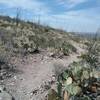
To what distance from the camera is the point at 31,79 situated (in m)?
9.07

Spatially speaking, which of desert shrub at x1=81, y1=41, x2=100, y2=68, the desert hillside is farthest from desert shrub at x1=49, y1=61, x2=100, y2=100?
desert shrub at x1=81, y1=41, x2=100, y2=68

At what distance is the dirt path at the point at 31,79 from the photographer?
776 centimetres

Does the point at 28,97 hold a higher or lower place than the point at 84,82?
lower

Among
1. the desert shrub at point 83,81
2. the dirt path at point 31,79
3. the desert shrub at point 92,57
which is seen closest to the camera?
the desert shrub at point 83,81

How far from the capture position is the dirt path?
25.5 feet

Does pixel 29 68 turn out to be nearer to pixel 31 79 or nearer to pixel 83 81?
pixel 31 79

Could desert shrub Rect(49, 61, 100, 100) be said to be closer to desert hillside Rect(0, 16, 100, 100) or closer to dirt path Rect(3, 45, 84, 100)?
desert hillside Rect(0, 16, 100, 100)

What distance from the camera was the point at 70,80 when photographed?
22.4 ft

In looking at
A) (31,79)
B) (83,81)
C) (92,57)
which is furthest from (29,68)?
(83,81)

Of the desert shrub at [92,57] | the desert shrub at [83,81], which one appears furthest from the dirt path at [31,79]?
the desert shrub at [92,57]

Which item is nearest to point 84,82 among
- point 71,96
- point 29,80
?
point 71,96

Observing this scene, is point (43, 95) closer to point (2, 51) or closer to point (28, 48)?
point (2, 51)

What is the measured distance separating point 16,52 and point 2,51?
96 cm

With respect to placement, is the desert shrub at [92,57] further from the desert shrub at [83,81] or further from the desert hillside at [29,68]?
the desert shrub at [83,81]
